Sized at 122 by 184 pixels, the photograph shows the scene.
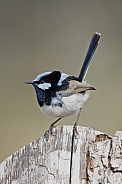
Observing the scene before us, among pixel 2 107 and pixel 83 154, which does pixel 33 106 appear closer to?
pixel 2 107

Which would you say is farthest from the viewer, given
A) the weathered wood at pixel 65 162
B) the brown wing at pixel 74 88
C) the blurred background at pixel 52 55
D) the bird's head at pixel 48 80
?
the blurred background at pixel 52 55

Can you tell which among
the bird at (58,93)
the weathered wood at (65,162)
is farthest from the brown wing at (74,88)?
the weathered wood at (65,162)

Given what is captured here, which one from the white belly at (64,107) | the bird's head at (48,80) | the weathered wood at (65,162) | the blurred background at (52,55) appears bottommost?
the weathered wood at (65,162)

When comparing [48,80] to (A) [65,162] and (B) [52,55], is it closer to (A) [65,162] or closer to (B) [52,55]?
(A) [65,162]

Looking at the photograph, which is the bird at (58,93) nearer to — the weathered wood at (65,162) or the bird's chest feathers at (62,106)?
the bird's chest feathers at (62,106)

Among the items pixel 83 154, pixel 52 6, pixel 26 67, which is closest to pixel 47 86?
pixel 83 154

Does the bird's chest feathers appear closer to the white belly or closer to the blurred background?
the white belly
